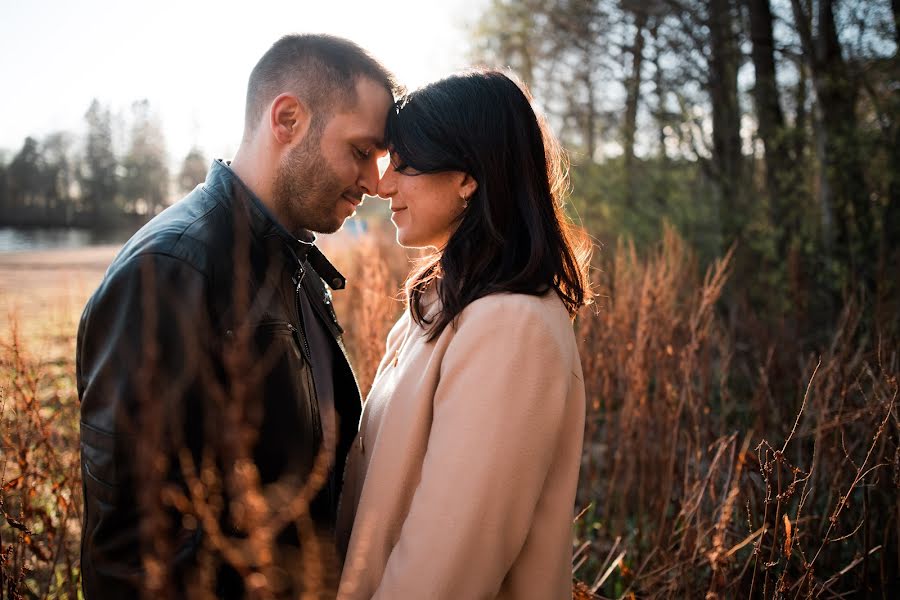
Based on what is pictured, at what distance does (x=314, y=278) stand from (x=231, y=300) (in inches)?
22.8

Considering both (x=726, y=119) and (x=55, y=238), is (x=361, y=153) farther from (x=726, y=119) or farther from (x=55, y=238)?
(x=55, y=238)

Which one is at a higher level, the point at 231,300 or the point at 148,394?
the point at 231,300

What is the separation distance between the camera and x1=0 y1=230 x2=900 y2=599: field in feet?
6.67

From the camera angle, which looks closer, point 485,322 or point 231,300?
point 485,322

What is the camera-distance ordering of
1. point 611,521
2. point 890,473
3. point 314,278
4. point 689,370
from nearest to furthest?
point 314,278, point 890,473, point 689,370, point 611,521

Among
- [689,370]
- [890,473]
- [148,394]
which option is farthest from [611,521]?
[148,394]

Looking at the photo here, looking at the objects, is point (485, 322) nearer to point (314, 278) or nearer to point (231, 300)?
point (231, 300)

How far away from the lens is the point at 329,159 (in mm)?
1894

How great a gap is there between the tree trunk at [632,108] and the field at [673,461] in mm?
3965

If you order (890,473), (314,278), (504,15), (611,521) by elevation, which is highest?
(504,15)

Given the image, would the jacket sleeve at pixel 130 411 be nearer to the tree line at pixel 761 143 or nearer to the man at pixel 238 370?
the man at pixel 238 370

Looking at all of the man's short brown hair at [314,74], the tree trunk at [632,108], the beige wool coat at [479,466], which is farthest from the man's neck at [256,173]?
the tree trunk at [632,108]

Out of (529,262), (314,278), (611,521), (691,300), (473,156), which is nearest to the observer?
(529,262)

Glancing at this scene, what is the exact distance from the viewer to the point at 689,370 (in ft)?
8.81
